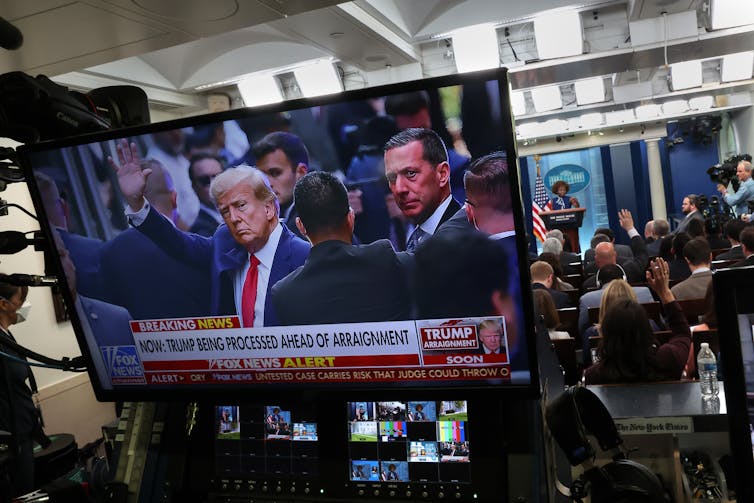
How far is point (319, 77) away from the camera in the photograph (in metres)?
6.16

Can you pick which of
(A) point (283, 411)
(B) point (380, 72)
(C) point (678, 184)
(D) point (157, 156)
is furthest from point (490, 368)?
(C) point (678, 184)

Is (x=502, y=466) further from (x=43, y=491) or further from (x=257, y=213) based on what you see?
(x=43, y=491)

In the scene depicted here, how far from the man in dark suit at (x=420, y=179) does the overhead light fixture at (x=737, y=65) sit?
8559 millimetres

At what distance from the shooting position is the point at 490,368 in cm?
140

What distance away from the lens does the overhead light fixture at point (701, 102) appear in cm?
1115

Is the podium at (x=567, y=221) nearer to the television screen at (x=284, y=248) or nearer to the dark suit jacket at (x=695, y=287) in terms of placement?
the dark suit jacket at (x=695, y=287)

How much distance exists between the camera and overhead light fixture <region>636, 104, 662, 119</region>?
35.5 ft

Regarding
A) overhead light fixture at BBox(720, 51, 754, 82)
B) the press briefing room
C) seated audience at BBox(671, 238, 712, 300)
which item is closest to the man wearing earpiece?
seated audience at BBox(671, 238, 712, 300)

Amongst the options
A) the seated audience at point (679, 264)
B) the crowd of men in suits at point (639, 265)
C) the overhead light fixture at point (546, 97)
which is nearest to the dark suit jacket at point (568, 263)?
the crowd of men in suits at point (639, 265)

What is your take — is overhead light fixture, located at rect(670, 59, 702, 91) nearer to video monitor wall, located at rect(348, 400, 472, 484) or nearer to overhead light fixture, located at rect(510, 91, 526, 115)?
overhead light fixture, located at rect(510, 91, 526, 115)

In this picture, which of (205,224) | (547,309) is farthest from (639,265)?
(205,224)

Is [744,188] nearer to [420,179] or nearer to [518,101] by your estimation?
[518,101]

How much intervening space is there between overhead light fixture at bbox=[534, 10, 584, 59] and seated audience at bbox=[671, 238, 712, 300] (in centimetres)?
206

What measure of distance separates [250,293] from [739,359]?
103 cm
